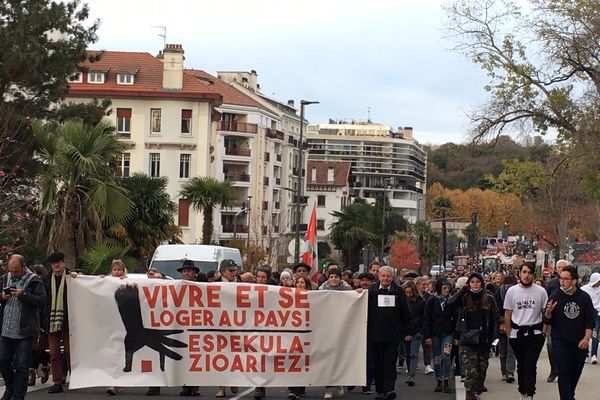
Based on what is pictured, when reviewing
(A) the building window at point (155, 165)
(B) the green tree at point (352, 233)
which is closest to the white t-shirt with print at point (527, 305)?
(B) the green tree at point (352, 233)

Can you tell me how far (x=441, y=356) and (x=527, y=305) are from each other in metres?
3.27

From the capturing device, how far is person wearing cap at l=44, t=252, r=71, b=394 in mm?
15609

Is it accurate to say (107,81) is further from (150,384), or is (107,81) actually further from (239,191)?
(150,384)

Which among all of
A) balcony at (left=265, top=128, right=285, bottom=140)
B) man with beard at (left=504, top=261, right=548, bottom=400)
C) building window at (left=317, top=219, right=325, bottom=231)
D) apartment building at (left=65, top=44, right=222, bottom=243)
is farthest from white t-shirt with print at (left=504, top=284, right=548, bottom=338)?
building window at (left=317, top=219, right=325, bottom=231)

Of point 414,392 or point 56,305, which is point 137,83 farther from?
point 56,305

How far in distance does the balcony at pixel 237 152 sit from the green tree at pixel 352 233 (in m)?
14.0

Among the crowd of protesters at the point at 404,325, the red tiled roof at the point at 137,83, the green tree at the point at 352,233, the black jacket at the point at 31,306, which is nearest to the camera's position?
the black jacket at the point at 31,306

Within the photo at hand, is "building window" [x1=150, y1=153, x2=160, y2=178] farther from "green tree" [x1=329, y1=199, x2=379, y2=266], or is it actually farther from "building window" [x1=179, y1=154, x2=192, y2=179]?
"green tree" [x1=329, y1=199, x2=379, y2=266]

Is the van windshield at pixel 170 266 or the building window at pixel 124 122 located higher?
the building window at pixel 124 122

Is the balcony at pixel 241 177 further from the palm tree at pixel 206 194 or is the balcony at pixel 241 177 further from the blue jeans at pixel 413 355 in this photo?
the blue jeans at pixel 413 355

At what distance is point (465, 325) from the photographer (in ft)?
51.4

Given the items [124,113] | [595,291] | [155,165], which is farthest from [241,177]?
[595,291]

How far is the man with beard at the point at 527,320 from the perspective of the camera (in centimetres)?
1488

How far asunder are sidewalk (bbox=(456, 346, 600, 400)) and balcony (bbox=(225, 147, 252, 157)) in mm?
70952
